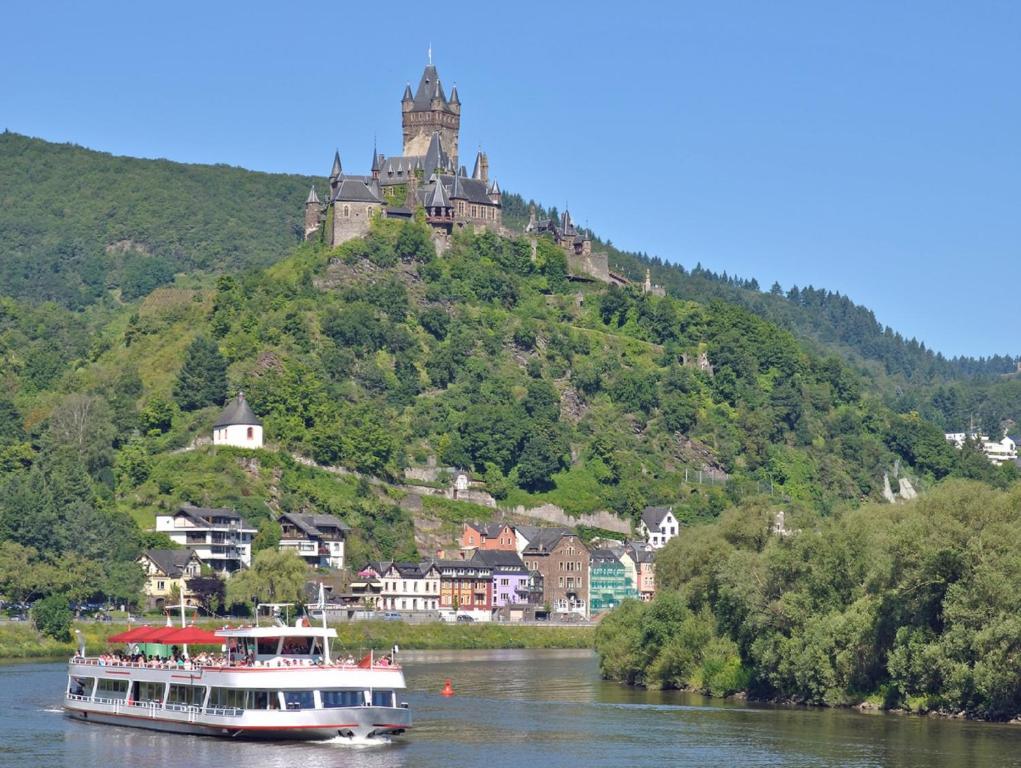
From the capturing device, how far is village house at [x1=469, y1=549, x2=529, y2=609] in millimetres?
189625

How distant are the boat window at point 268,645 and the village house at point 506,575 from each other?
9787 centimetres

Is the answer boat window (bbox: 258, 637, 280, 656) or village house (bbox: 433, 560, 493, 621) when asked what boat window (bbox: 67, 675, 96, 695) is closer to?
boat window (bbox: 258, 637, 280, 656)

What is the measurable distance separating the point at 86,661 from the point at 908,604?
3951 centimetres

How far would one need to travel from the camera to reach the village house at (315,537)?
582 feet

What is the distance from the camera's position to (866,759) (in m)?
83.6

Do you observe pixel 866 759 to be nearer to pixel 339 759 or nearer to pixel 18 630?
pixel 339 759

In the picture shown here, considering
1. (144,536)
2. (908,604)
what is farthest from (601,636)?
(144,536)

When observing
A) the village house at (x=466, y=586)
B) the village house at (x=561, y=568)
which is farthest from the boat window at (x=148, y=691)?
the village house at (x=561, y=568)

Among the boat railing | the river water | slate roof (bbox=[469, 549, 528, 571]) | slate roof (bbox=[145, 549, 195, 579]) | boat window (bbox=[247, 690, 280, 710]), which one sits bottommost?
the river water

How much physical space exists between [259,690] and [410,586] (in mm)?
94455

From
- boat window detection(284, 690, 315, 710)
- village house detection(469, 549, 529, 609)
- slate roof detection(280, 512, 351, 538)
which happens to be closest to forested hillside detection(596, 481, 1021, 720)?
boat window detection(284, 690, 315, 710)

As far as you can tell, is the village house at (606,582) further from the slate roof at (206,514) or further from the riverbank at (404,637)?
the slate roof at (206,514)

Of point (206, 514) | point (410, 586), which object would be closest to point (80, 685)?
point (206, 514)

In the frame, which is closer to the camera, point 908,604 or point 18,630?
point 908,604
